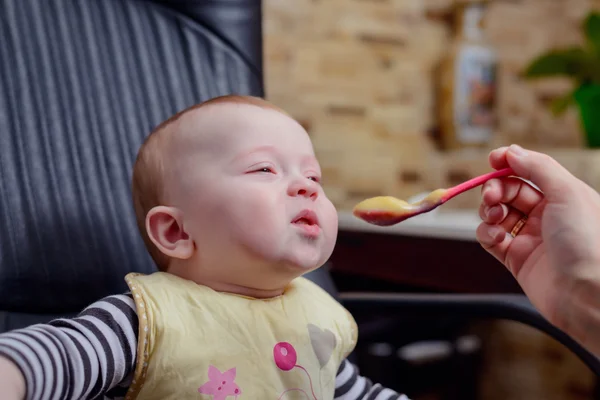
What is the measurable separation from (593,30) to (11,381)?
1.68 metres

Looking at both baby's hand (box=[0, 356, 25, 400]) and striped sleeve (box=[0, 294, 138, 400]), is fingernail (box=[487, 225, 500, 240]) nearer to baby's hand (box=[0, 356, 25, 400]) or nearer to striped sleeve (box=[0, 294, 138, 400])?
striped sleeve (box=[0, 294, 138, 400])

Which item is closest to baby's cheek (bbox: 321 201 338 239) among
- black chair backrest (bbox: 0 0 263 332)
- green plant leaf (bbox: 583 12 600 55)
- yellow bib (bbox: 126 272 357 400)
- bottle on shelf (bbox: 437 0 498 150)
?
yellow bib (bbox: 126 272 357 400)

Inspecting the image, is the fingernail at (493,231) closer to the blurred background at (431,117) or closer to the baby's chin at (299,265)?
the baby's chin at (299,265)

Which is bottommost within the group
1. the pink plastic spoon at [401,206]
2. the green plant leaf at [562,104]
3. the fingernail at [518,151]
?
the green plant leaf at [562,104]

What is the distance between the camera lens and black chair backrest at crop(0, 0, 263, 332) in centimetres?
85

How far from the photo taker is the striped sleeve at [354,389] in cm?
84

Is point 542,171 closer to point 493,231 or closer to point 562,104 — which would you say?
point 493,231

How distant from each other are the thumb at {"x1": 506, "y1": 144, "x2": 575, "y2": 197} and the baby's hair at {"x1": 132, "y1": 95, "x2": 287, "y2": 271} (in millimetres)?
288

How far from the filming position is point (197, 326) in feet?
2.27

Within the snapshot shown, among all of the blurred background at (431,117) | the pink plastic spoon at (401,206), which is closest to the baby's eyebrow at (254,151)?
the pink plastic spoon at (401,206)

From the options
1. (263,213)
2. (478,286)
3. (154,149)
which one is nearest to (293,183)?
(263,213)

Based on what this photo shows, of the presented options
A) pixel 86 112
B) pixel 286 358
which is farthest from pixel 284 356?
pixel 86 112

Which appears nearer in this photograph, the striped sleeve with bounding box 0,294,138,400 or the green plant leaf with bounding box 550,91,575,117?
the striped sleeve with bounding box 0,294,138,400

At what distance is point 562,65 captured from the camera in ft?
5.82
